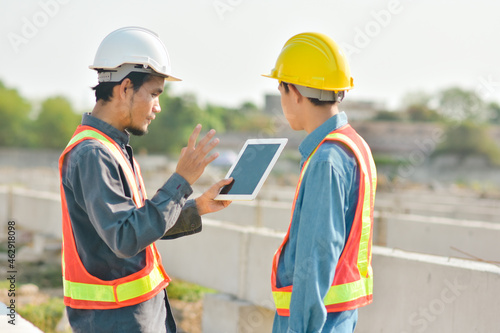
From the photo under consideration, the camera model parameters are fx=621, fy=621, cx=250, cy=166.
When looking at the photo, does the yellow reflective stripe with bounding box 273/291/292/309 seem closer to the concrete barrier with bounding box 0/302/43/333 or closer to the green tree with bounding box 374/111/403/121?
the concrete barrier with bounding box 0/302/43/333

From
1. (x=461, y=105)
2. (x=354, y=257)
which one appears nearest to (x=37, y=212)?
(x=354, y=257)

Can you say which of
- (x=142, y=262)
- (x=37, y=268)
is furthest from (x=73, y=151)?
(x=37, y=268)

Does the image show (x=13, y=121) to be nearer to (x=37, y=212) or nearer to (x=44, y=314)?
(x=37, y=212)

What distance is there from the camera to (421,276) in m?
4.66

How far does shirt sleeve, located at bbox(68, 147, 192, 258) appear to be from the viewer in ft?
8.75

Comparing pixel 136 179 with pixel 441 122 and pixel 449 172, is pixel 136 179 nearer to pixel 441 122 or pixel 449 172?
pixel 449 172

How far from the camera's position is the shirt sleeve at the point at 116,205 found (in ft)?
8.75

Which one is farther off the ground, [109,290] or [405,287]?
[109,290]

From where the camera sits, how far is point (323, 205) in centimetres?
258

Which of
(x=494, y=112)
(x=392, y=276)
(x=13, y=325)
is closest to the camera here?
(x=13, y=325)

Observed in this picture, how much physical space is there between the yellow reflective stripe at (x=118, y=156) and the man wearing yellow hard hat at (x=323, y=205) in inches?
29.0

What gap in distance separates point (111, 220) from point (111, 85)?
78 centimetres

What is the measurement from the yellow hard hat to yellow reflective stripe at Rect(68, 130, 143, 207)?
84cm

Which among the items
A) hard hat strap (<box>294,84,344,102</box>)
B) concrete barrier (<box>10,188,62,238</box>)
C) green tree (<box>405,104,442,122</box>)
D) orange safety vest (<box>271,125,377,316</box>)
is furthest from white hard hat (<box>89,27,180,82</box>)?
green tree (<box>405,104,442,122</box>)
